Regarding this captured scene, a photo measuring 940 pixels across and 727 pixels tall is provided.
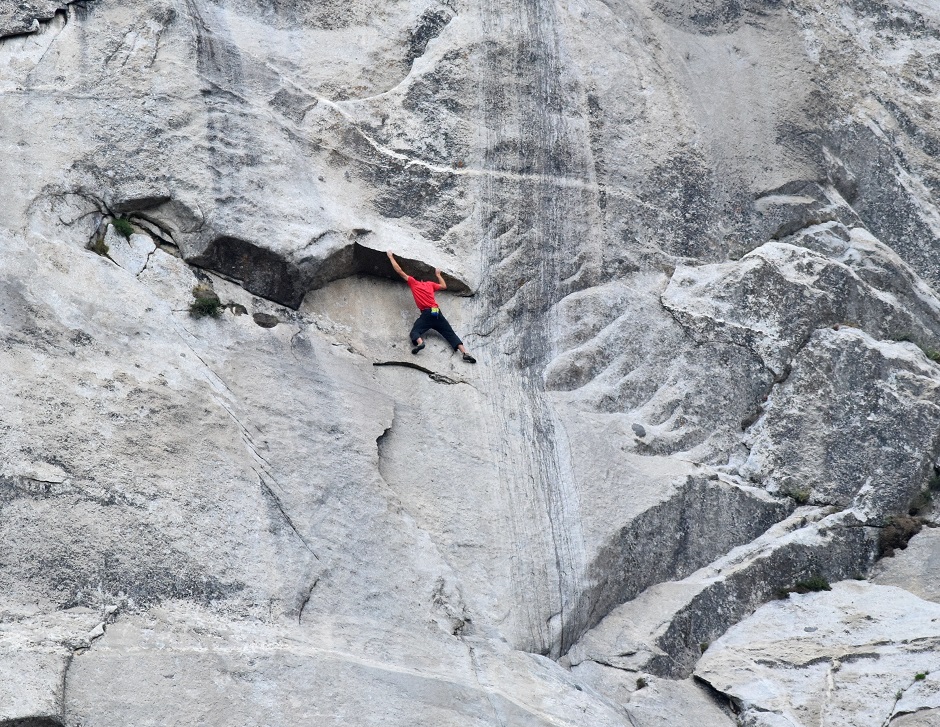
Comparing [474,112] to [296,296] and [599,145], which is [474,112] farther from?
[296,296]

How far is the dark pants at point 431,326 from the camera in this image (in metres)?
16.5

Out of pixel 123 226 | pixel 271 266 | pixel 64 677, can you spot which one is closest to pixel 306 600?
pixel 64 677

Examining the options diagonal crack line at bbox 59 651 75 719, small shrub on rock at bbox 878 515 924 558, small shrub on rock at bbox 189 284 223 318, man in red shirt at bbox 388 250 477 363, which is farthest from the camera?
man in red shirt at bbox 388 250 477 363

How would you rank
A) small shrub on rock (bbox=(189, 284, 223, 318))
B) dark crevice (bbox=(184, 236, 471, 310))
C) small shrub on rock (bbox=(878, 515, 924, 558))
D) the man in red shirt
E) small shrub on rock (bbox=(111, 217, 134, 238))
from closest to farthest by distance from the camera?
1. small shrub on rock (bbox=(189, 284, 223, 318))
2. small shrub on rock (bbox=(111, 217, 134, 238))
3. dark crevice (bbox=(184, 236, 471, 310))
4. small shrub on rock (bbox=(878, 515, 924, 558))
5. the man in red shirt

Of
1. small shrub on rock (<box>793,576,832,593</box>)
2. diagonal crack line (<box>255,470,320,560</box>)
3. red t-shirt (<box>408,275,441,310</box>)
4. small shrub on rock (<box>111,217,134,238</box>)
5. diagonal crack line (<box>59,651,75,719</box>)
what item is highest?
small shrub on rock (<box>111,217,134,238</box>)

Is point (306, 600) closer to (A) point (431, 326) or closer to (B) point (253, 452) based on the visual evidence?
(B) point (253, 452)

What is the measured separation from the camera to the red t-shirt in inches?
648

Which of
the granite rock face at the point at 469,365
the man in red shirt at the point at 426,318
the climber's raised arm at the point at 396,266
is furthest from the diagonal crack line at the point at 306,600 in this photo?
the climber's raised arm at the point at 396,266

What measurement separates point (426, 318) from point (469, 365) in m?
0.92

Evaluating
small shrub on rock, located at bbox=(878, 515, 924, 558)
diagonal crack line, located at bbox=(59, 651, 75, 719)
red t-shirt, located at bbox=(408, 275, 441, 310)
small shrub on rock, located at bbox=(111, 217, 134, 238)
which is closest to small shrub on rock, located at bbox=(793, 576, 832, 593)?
small shrub on rock, located at bbox=(878, 515, 924, 558)

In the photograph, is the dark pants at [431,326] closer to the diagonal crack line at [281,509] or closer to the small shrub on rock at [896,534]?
the diagonal crack line at [281,509]

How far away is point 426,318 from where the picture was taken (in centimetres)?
1650

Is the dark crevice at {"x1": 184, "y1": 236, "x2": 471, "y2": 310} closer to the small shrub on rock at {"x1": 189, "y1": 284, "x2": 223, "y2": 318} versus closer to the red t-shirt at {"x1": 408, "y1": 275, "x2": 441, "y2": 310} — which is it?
the small shrub on rock at {"x1": 189, "y1": 284, "x2": 223, "y2": 318}

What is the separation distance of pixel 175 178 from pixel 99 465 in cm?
459
